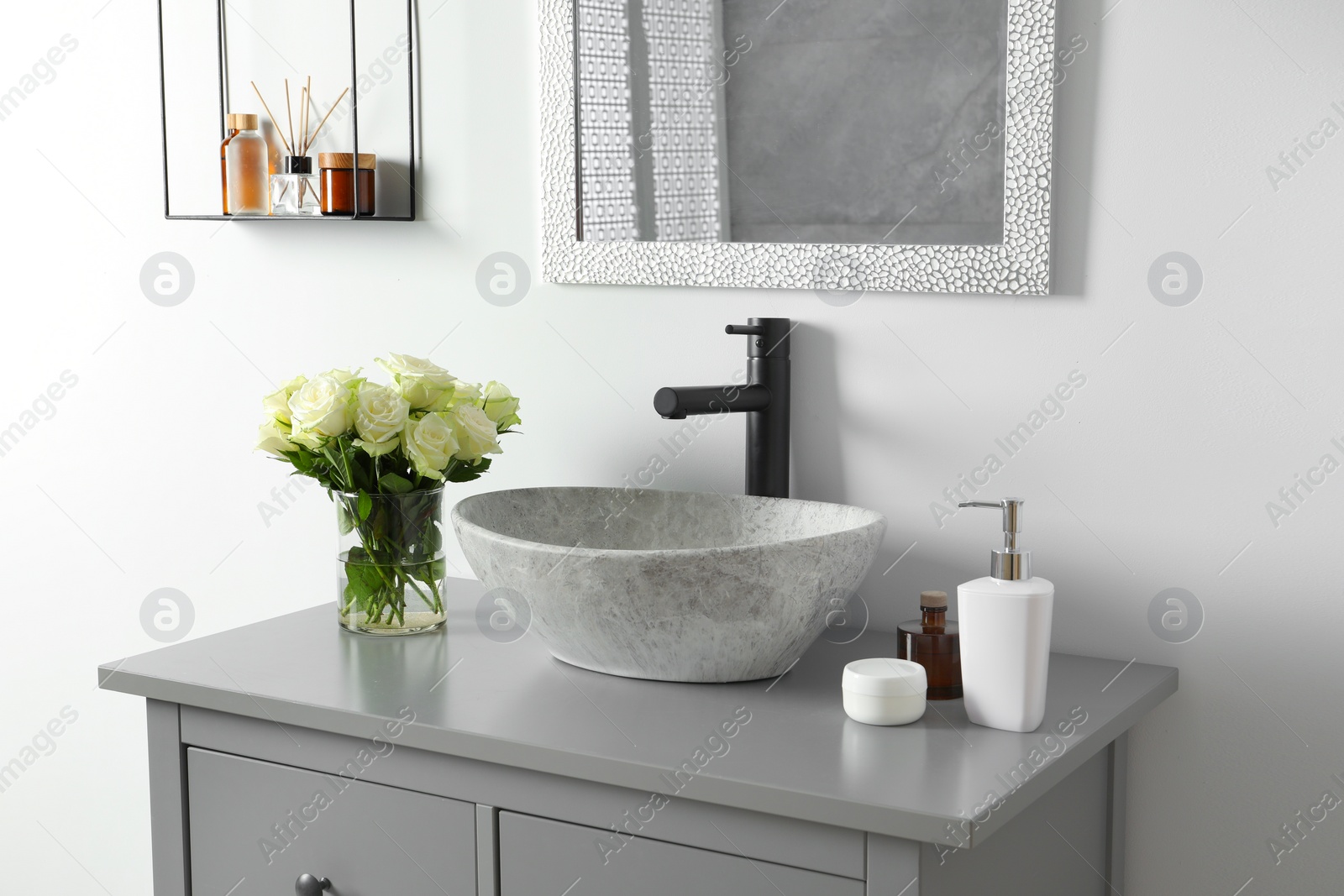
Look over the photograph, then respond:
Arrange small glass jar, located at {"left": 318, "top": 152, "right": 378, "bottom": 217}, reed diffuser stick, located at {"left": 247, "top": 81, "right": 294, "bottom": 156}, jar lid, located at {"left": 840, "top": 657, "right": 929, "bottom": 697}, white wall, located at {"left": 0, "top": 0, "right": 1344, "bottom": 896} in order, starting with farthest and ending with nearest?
1. reed diffuser stick, located at {"left": 247, "top": 81, "right": 294, "bottom": 156}
2. small glass jar, located at {"left": 318, "top": 152, "right": 378, "bottom": 217}
3. white wall, located at {"left": 0, "top": 0, "right": 1344, "bottom": 896}
4. jar lid, located at {"left": 840, "top": 657, "right": 929, "bottom": 697}

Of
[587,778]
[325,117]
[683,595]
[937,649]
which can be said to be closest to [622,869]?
[587,778]

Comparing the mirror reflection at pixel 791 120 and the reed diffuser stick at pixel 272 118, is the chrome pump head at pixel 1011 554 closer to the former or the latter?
the mirror reflection at pixel 791 120

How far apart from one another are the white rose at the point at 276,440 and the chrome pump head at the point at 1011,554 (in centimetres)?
70

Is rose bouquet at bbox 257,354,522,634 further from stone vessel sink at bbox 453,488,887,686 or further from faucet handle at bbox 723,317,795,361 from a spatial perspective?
faucet handle at bbox 723,317,795,361

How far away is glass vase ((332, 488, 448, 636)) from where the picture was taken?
4.24 ft

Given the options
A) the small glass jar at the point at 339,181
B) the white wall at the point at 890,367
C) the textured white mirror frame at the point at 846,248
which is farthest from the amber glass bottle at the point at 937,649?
the small glass jar at the point at 339,181

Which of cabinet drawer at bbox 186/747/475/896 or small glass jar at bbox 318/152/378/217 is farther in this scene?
small glass jar at bbox 318/152/378/217

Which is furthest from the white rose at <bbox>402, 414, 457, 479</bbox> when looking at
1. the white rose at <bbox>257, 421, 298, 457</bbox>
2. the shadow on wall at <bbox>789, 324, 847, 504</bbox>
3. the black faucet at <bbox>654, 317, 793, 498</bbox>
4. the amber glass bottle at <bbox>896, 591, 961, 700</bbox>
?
the amber glass bottle at <bbox>896, 591, 961, 700</bbox>

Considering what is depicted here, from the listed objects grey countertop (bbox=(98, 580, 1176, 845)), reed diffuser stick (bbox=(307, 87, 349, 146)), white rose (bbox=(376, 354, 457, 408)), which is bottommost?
grey countertop (bbox=(98, 580, 1176, 845))

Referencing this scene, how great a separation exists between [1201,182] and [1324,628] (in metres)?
0.41

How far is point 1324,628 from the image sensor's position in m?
1.12

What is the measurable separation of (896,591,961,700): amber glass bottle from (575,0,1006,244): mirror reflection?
1.20 feet

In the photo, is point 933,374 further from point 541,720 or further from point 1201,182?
point 541,720

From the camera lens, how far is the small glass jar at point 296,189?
5.08ft
